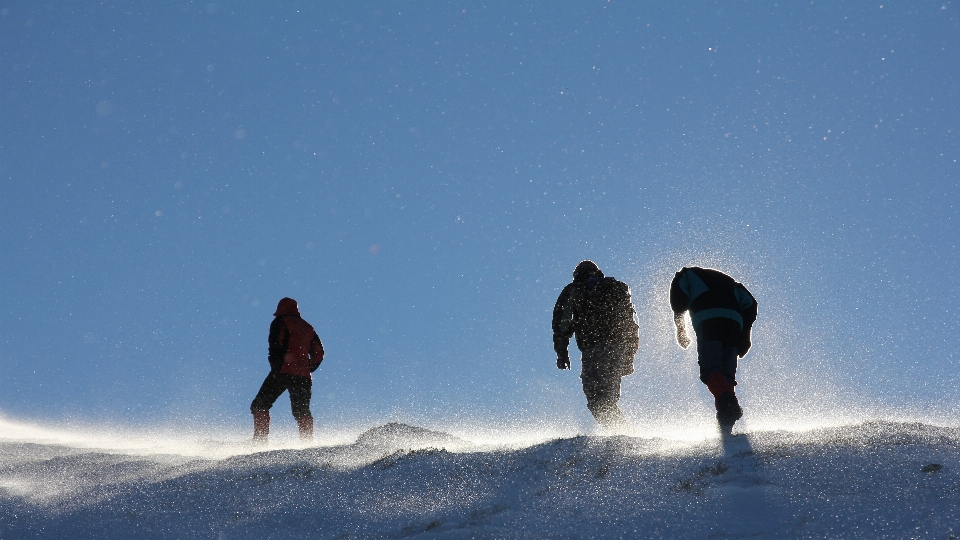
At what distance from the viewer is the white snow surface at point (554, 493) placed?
311 centimetres

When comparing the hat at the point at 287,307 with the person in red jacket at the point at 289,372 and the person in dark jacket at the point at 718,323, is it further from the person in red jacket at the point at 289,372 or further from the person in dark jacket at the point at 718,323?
the person in dark jacket at the point at 718,323

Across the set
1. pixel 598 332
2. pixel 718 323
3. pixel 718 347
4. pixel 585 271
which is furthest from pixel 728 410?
pixel 585 271

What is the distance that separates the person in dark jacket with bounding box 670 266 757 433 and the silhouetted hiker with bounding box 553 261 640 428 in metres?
1.10

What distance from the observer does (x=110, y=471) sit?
555 cm

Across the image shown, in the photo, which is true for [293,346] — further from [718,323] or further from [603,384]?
[718,323]

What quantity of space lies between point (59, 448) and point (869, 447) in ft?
28.1

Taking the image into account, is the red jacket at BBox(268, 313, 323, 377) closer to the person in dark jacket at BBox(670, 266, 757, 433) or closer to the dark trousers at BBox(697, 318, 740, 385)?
the person in dark jacket at BBox(670, 266, 757, 433)

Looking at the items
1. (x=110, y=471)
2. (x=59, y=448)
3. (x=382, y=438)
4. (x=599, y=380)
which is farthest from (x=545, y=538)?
(x=59, y=448)

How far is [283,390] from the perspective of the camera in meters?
9.42

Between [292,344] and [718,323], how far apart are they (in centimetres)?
573

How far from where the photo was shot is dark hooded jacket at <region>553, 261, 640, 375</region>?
7.63 metres

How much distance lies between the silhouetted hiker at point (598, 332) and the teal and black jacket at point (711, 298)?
4.06ft

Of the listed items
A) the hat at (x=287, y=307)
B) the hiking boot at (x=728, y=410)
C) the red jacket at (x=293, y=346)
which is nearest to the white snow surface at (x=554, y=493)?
the hiking boot at (x=728, y=410)

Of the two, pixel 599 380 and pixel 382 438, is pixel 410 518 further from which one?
pixel 599 380
